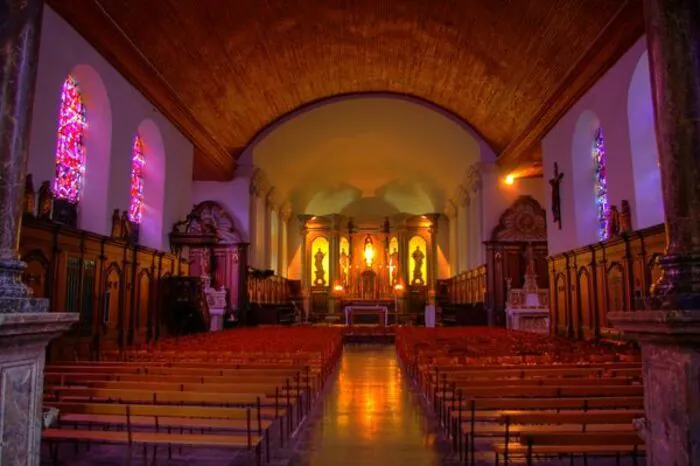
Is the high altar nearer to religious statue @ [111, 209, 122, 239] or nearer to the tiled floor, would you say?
religious statue @ [111, 209, 122, 239]

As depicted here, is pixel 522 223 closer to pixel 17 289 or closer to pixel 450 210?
pixel 450 210

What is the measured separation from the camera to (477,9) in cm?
1353

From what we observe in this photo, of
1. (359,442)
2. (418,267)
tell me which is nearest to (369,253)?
(418,267)

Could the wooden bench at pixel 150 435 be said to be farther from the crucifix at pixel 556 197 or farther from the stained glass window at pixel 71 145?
the crucifix at pixel 556 197

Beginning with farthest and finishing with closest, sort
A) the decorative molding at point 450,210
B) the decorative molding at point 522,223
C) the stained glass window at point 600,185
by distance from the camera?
the decorative molding at point 450,210 → the decorative molding at point 522,223 → the stained glass window at point 600,185

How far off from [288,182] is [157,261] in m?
12.5

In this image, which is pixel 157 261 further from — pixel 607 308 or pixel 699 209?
pixel 699 209

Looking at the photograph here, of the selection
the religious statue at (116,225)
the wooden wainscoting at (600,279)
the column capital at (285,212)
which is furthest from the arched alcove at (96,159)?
the column capital at (285,212)

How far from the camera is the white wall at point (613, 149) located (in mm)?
11125

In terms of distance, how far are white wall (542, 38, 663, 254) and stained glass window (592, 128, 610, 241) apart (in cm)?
15

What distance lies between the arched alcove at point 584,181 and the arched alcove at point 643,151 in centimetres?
290

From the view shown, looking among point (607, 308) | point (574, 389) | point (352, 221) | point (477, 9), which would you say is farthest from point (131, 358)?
point (352, 221)

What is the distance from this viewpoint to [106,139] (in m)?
12.3

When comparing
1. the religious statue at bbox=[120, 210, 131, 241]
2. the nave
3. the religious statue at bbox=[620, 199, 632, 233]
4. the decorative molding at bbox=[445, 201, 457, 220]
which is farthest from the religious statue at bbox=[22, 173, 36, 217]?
the decorative molding at bbox=[445, 201, 457, 220]
